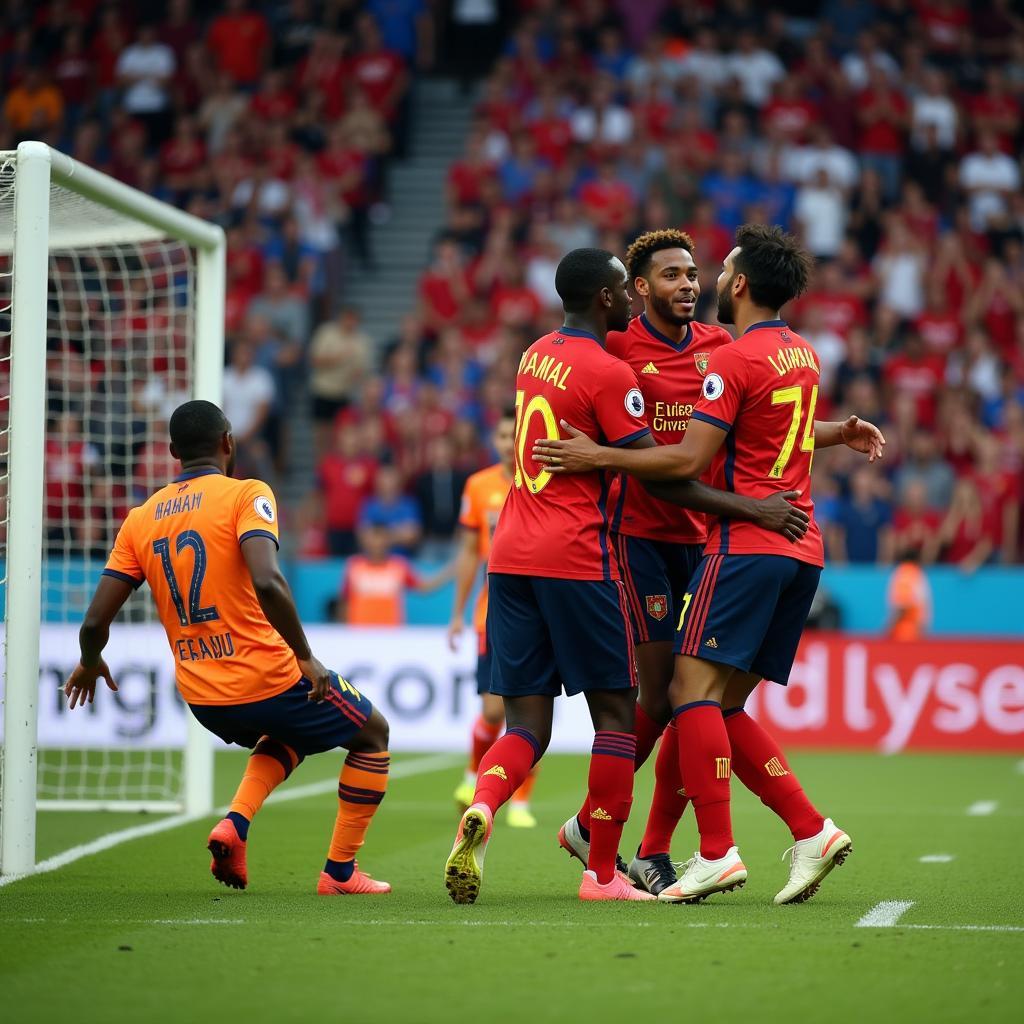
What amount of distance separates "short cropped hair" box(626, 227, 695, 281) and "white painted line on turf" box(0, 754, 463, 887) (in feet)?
11.5

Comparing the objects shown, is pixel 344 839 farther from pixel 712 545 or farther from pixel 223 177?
pixel 223 177

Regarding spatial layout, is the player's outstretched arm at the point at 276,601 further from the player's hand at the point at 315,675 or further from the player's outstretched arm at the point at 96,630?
the player's outstretched arm at the point at 96,630

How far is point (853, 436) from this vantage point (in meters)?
6.89

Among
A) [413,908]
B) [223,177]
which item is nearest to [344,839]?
[413,908]

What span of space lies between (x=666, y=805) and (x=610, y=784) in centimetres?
48

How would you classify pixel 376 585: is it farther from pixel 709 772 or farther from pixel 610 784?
pixel 709 772

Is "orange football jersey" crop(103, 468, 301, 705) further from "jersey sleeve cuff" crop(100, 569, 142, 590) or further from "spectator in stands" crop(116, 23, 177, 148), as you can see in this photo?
"spectator in stands" crop(116, 23, 177, 148)

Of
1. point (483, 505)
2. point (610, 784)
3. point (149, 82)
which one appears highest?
point (149, 82)

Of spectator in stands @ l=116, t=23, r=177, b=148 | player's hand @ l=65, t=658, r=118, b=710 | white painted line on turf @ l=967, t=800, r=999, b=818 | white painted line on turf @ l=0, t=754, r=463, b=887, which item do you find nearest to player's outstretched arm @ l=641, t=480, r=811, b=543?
player's hand @ l=65, t=658, r=118, b=710

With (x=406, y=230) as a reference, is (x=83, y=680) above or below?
below

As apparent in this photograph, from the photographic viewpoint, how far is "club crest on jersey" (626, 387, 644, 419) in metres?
6.26

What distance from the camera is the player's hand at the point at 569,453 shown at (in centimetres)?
619

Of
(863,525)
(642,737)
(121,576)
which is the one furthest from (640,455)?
(863,525)

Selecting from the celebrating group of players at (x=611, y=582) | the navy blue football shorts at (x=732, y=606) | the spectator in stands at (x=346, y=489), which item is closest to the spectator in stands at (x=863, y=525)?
the spectator in stands at (x=346, y=489)
